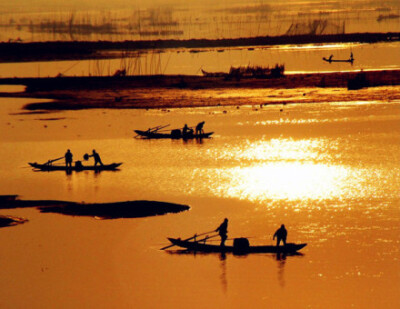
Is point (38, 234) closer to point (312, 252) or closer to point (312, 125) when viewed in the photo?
point (312, 252)

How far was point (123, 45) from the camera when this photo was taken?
139 meters

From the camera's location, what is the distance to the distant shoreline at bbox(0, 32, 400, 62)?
115m

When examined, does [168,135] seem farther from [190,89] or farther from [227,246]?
[227,246]

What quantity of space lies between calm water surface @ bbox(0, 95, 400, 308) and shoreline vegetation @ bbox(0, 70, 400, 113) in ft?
35.7

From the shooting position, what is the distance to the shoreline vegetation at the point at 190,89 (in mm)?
61125

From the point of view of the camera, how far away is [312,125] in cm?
4934

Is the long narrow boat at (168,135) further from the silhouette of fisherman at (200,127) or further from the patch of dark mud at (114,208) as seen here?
the patch of dark mud at (114,208)

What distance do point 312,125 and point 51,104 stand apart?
2358cm

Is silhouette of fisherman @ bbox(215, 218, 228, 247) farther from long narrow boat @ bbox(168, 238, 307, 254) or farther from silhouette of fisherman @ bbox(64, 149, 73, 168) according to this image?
silhouette of fisherman @ bbox(64, 149, 73, 168)

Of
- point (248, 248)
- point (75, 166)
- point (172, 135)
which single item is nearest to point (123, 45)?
point (172, 135)

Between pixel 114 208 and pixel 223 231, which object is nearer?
pixel 223 231

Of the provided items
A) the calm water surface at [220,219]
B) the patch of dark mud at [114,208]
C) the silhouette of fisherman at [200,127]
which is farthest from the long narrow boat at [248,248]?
the silhouette of fisherman at [200,127]

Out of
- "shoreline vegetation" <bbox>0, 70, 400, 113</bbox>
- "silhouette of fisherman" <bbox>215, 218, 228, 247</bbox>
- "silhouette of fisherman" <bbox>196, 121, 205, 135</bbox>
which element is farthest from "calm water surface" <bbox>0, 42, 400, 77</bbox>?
"silhouette of fisherman" <bbox>215, 218, 228, 247</bbox>

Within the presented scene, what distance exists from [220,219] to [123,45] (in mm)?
113476
